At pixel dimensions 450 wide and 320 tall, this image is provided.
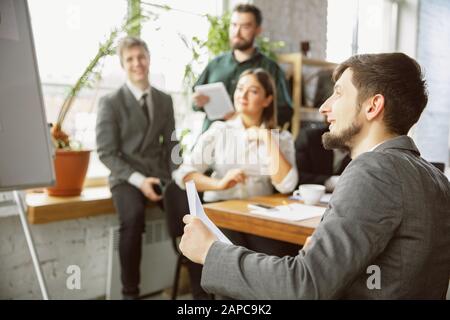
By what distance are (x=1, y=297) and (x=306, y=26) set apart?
2409 millimetres

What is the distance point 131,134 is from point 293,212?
108cm

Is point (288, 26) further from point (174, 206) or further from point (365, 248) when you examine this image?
point (365, 248)

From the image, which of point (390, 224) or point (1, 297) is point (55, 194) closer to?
point (1, 297)

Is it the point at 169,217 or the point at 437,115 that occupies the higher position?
the point at 437,115

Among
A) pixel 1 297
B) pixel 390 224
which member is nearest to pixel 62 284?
pixel 1 297

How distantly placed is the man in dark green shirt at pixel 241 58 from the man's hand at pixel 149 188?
0.48 metres

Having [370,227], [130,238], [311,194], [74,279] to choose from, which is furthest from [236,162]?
[370,227]

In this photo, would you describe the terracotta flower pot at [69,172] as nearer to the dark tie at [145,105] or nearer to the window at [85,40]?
the window at [85,40]

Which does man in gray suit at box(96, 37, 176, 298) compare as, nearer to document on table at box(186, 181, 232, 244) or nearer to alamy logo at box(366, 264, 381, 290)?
document on table at box(186, 181, 232, 244)

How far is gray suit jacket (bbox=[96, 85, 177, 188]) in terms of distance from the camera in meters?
2.10

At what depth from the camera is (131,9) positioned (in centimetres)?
204

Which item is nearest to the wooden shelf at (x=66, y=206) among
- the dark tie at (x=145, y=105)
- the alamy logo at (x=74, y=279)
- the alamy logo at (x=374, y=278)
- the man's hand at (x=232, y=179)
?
the alamy logo at (x=74, y=279)
